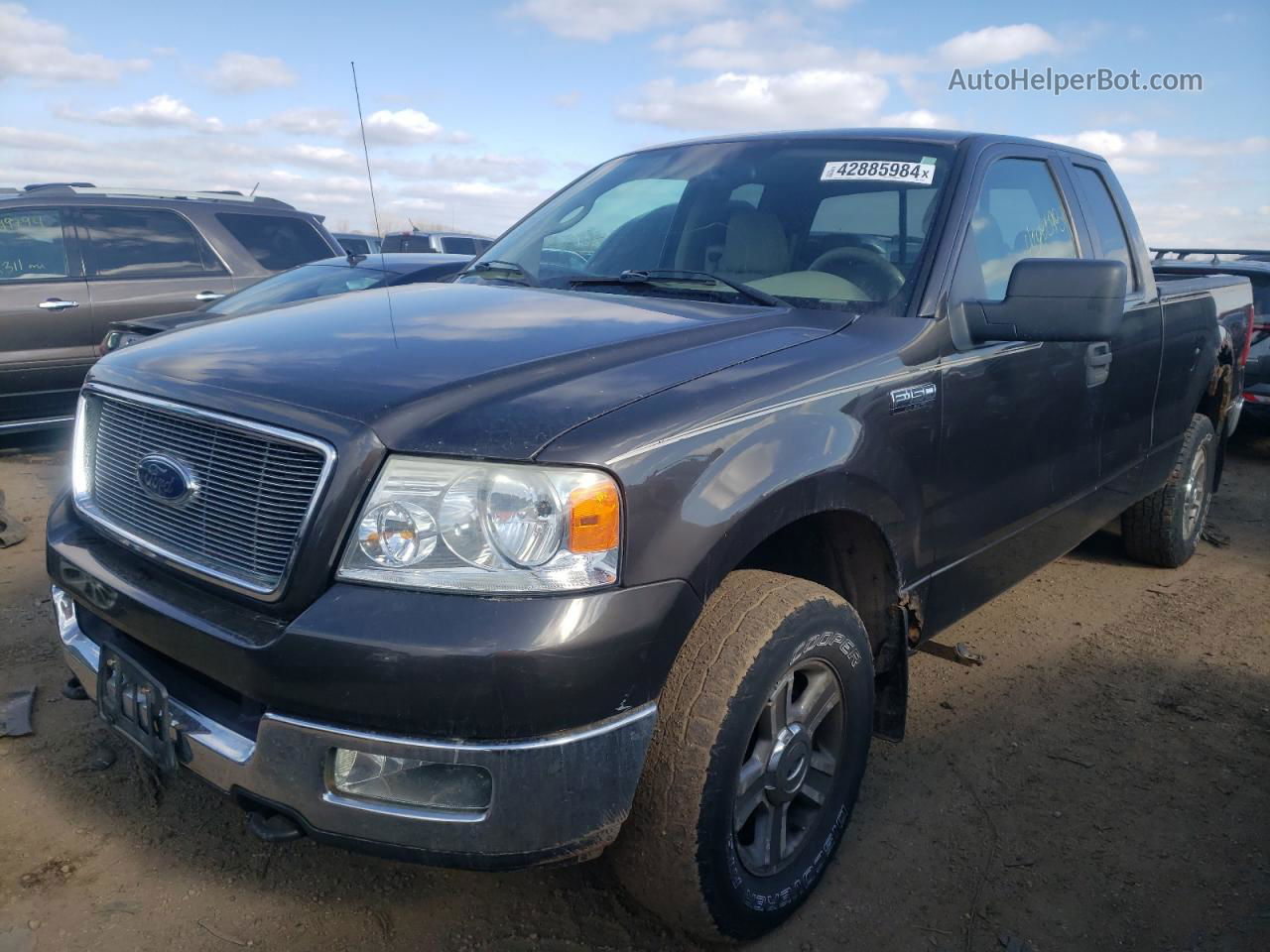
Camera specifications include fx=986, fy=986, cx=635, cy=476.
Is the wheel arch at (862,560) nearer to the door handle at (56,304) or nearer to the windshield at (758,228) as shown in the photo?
the windshield at (758,228)

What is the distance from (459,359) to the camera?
2094 mm

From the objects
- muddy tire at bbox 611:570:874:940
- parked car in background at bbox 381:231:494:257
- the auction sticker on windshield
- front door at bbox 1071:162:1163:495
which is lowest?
muddy tire at bbox 611:570:874:940

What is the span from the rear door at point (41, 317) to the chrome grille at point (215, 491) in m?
5.34

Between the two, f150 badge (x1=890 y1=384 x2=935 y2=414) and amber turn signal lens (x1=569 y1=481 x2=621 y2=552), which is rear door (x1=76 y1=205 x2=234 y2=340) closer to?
f150 badge (x1=890 y1=384 x2=935 y2=414)

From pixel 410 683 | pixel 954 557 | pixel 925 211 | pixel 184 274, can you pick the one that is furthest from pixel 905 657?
pixel 184 274

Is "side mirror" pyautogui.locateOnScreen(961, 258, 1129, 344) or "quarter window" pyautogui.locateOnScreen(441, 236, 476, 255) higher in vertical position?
"quarter window" pyautogui.locateOnScreen(441, 236, 476, 255)

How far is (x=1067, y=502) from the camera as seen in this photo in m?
3.42

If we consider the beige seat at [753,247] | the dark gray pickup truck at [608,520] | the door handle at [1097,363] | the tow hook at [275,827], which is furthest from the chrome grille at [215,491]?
the door handle at [1097,363]

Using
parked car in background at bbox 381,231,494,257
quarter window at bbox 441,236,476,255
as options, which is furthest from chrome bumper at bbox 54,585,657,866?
quarter window at bbox 441,236,476,255

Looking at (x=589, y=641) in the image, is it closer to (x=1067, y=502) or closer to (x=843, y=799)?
(x=843, y=799)

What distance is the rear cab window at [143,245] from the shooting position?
7191 millimetres

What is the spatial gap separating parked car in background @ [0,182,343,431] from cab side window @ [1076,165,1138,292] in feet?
20.2

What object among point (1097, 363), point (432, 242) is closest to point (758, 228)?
point (1097, 363)

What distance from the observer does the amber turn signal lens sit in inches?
68.8
